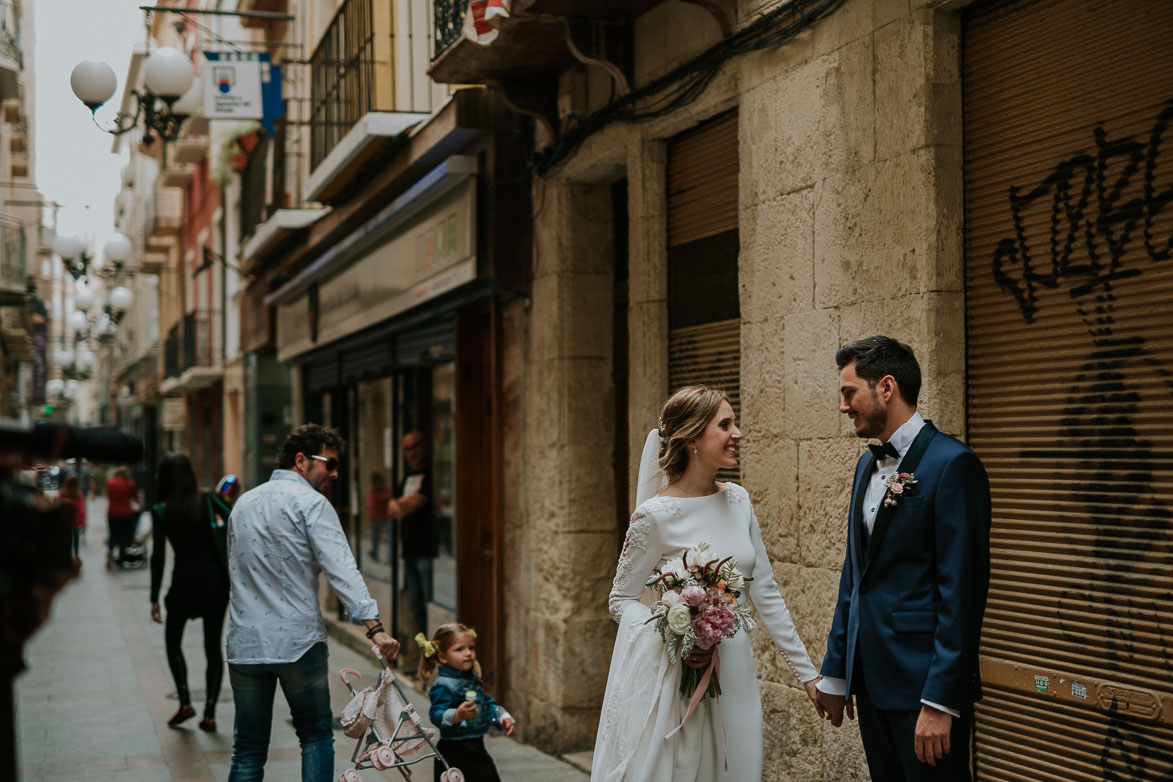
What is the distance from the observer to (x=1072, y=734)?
4.75m

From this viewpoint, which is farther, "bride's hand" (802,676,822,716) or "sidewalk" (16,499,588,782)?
"sidewalk" (16,499,588,782)

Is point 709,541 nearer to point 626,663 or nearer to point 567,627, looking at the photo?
point 626,663

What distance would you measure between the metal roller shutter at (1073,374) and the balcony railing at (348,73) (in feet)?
24.8

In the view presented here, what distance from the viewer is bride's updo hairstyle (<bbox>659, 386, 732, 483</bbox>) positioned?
461 cm

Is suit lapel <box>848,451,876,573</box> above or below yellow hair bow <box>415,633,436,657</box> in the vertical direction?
above

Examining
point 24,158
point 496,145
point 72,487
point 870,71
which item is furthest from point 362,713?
point 24,158

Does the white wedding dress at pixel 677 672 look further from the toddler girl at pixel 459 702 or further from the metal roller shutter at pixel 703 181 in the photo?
the metal roller shutter at pixel 703 181

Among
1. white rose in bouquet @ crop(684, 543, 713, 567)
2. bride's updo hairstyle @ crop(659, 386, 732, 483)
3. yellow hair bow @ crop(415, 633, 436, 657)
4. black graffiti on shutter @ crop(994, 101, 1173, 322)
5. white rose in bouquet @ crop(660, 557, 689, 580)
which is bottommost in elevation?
yellow hair bow @ crop(415, 633, 436, 657)

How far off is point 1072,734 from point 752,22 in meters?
3.60

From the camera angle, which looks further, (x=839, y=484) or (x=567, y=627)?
(x=567, y=627)

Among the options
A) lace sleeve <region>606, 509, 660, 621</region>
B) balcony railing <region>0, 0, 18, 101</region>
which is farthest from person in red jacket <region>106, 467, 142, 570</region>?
lace sleeve <region>606, 509, 660, 621</region>

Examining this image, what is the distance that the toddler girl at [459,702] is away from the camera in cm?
604

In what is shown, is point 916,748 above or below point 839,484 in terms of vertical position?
below

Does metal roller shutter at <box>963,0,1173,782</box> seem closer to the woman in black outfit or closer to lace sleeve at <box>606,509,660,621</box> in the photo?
lace sleeve at <box>606,509,660,621</box>
